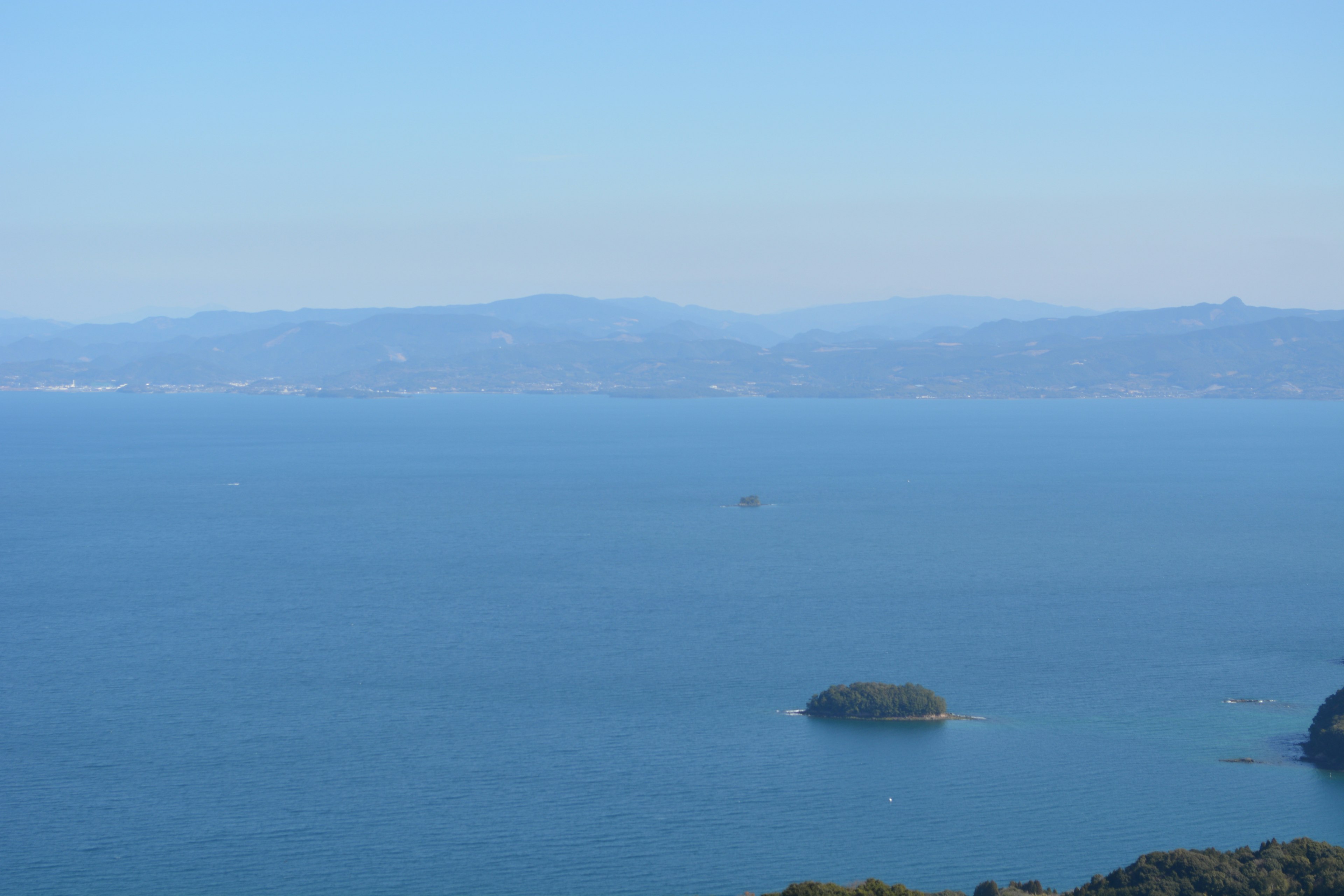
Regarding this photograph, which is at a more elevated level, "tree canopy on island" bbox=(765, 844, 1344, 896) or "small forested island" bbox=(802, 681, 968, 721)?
"tree canopy on island" bbox=(765, 844, 1344, 896)

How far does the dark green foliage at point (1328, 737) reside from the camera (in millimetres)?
40250

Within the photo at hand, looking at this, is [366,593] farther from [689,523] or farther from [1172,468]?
[1172,468]

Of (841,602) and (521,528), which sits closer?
(841,602)

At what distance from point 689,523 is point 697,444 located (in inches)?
2890

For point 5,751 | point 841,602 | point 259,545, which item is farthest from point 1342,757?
point 259,545

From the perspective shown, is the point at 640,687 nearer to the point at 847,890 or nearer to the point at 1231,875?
the point at 1231,875

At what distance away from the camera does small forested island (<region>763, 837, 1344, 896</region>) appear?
26.0 metres

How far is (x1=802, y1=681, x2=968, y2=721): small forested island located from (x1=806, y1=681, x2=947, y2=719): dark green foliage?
0.04 feet

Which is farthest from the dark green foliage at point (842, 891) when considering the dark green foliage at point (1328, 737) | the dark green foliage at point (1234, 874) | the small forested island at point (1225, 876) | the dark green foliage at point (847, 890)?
the dark green foliage at point (1328, 737)

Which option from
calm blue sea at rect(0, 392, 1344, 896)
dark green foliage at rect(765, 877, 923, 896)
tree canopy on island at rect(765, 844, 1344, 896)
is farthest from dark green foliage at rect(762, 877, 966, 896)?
calm blue sea at rect(0, 392, 1344, 896)

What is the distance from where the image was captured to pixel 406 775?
1550 inches

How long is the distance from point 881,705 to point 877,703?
121 mm

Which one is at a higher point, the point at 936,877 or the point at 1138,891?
the point at 1138,891

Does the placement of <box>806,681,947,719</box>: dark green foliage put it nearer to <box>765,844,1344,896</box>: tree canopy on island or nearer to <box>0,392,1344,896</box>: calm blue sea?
<box>0,392,1344,896</box>: calm blue sea
